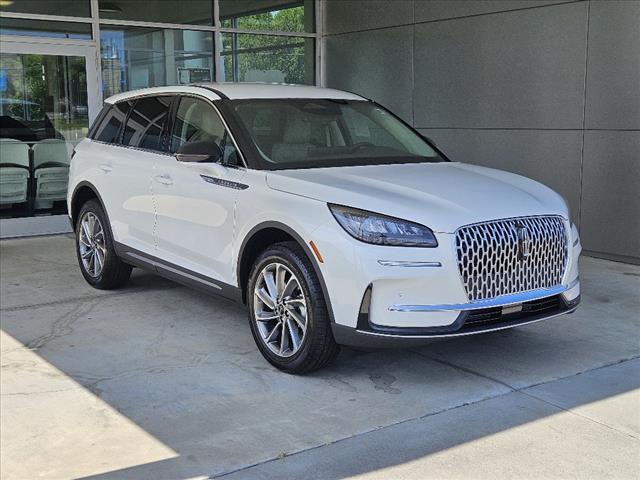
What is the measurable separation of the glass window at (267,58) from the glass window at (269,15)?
168 mm

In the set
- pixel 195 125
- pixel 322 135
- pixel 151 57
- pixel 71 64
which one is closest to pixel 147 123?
pixel 195 125

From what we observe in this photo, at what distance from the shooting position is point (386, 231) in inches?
174

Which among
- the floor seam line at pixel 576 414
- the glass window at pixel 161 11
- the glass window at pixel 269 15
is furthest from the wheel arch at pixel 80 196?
the glass window at pixel 269 15

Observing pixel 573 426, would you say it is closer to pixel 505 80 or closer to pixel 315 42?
pixel 505 80

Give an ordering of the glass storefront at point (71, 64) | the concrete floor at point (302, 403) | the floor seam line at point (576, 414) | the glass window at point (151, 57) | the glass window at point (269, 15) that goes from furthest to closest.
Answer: the glass window at point (269, 15)
the glass window at point (151, 57)
the glass storefront at point (71, 64)
the floor seam line at point (576, 414)
the concrete floor at point (302, 403)

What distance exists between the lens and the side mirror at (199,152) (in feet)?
17.8

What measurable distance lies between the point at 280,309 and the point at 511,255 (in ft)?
4.79

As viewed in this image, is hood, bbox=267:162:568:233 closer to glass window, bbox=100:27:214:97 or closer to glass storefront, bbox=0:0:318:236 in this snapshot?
glass storefront, bbox=0:0:318:236

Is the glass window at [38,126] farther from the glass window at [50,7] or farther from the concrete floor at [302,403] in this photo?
the concrete floor at [302,403]

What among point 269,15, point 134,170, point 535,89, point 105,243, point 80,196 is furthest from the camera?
point 269,15

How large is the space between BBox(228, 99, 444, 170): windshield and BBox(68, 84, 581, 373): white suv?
0.05 feet

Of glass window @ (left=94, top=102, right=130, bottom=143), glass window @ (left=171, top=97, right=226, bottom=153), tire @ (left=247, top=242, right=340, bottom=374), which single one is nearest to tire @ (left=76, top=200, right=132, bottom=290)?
glass window @ (left=94, top=102, right=130, bottom=143)

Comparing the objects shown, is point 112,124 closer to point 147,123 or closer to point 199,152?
point 147,123

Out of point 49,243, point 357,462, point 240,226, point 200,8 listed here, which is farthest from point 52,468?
point 200,8
